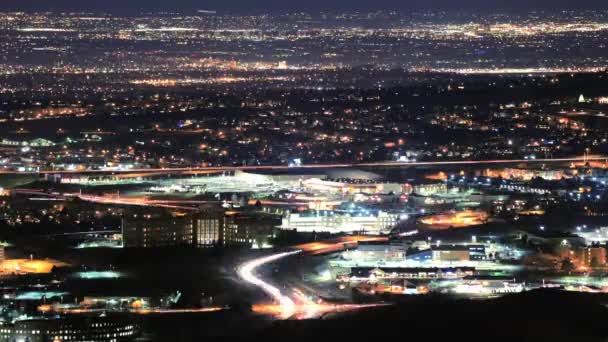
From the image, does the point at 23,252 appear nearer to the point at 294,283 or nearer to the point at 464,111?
the point at 294,283

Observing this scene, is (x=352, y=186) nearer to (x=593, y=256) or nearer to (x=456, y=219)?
(x=456, y=219)

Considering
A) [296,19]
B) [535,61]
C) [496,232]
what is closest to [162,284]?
[496,232]

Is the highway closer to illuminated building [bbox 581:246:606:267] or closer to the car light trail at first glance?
the car light trail

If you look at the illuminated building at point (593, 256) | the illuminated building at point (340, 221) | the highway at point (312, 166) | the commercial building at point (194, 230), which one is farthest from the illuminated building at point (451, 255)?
the highway at point (312, 166)

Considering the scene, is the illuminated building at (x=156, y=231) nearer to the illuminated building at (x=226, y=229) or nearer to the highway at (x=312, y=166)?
the illuminated building at (x=226, y=229)

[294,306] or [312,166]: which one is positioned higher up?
[312,166]

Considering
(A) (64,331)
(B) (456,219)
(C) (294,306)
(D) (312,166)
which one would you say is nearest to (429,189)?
(B) (456,219)

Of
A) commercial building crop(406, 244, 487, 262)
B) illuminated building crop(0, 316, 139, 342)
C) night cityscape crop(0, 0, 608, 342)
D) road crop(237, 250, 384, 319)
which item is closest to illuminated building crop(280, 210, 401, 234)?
night cityscape crop(0, 0, 608, 342)
